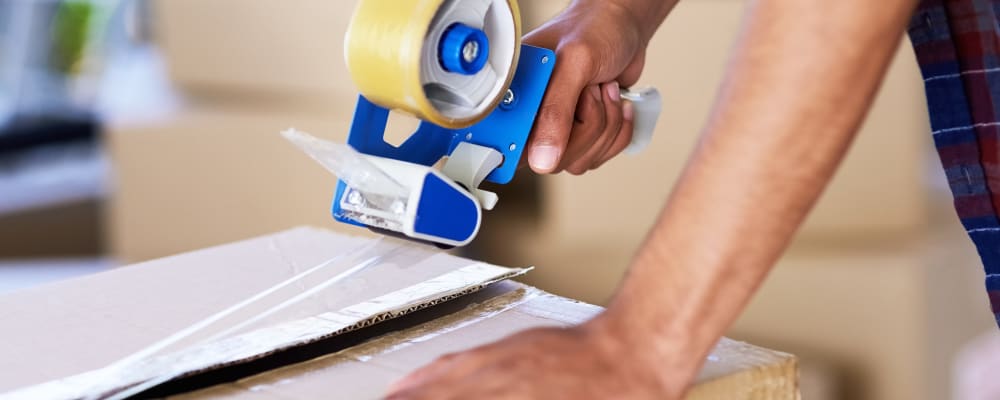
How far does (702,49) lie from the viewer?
1483 millimetres

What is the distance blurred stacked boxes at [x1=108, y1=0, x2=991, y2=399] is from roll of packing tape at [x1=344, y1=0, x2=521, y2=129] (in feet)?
2.60

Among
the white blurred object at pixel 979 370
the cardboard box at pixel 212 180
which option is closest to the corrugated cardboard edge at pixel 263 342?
the white blurred object at pixel 979 370

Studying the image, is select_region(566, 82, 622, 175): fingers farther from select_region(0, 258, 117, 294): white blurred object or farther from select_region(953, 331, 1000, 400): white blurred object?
select_region(0, 258, 117, 294): white blurred object

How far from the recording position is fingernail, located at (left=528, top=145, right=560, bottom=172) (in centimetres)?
78

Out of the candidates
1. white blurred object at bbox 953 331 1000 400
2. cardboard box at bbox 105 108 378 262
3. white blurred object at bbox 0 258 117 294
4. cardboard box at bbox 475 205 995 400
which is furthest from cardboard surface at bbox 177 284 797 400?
white blurred object at bbox 0 258 117 294

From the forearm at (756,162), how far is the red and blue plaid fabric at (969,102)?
269 mm

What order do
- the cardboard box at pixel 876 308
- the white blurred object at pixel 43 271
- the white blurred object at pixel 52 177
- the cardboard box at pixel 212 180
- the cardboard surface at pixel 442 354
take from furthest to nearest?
the white blurred object at pixel 52 177 < the white blurred object at pixel 43 271 < the cardboard box at pixel 212 180 < the cardboard box at pixel 876 308 < the cardboard surface at pixel 442 354

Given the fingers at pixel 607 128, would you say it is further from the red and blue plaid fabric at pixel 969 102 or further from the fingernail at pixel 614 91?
the red and blue plaid fabric at pixel 969 102

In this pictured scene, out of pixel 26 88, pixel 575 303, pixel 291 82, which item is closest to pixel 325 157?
pixel 575 303

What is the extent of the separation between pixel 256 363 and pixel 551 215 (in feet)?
3.32

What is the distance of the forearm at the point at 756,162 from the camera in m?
0.49

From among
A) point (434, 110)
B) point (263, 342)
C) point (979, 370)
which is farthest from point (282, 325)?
point (979, 370)

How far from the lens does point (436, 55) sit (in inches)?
26.9

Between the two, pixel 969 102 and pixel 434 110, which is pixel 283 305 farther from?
pixel 969 102
